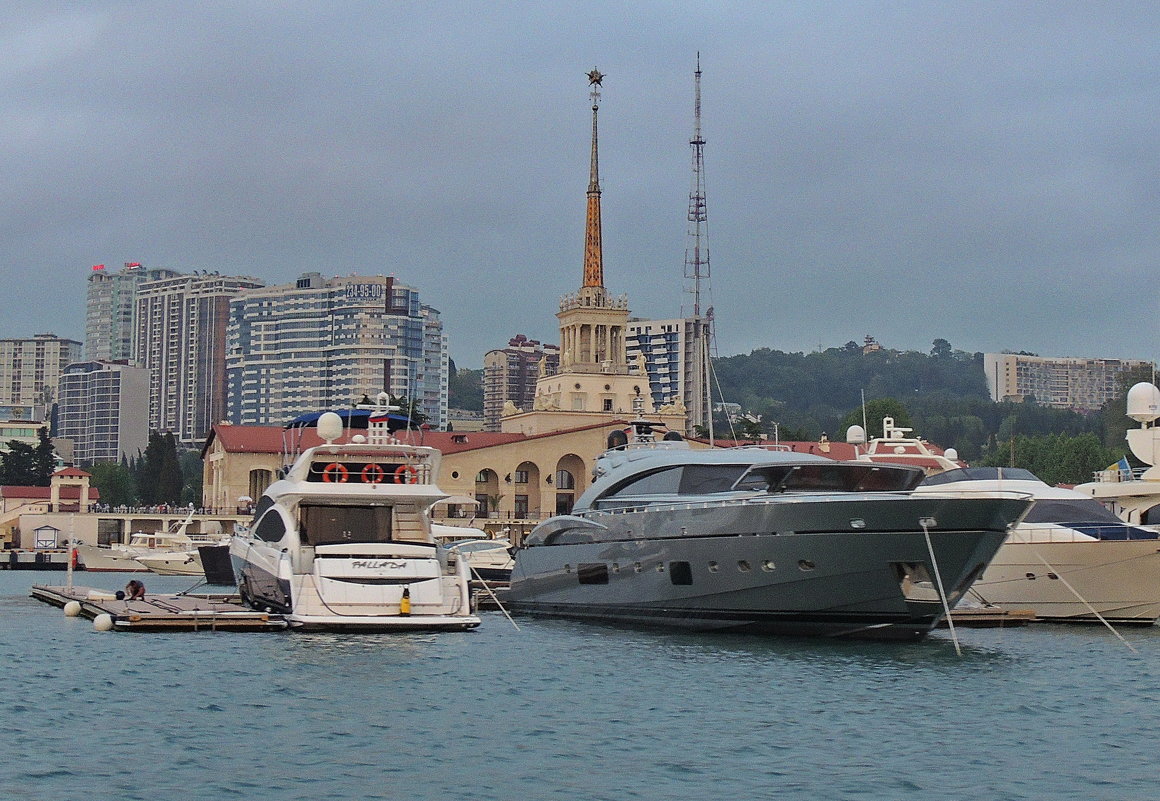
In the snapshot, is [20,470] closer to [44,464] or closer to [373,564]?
[44,464]

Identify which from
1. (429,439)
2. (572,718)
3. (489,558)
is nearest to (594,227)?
(429,439)

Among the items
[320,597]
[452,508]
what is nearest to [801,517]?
[320,597]


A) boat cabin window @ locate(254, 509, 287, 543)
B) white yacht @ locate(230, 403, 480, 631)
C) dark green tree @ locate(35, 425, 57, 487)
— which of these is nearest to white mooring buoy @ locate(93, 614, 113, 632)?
white yacht @ locate(230, 403, 480, 631)

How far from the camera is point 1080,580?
39.9m

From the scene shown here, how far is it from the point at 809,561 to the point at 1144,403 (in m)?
19.4

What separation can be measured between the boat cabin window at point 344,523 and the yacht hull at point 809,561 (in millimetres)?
6046

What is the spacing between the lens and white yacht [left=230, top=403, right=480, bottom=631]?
3422cm

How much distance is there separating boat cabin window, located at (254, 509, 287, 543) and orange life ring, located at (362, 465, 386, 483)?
2328 mm

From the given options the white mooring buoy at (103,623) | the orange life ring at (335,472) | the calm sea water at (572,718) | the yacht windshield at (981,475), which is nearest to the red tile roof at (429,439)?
the yacht windshield at (981,475)

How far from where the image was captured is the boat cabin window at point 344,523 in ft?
125

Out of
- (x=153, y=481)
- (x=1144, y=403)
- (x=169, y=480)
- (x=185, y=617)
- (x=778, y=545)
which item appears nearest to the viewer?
(x=778, y=545)

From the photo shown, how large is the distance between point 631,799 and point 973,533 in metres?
15.4

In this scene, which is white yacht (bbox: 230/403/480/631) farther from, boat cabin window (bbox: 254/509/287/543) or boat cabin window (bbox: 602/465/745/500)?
boat cabin window (bbox: 602/465/745/500)

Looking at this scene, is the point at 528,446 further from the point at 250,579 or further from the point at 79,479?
the point at 250,579
